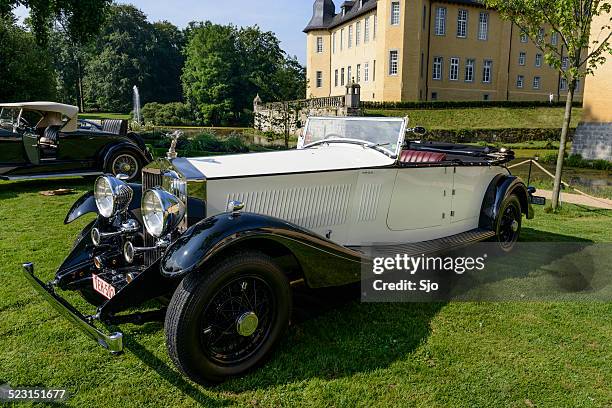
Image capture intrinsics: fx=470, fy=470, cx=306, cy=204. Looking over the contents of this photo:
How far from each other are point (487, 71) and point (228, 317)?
45253mm

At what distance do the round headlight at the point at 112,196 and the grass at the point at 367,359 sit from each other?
999 millimetres

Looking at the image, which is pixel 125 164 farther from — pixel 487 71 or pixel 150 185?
pixel 487 71

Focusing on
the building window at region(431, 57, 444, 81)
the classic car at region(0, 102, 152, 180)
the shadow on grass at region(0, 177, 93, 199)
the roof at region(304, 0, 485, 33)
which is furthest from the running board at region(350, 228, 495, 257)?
the roof at region(304, 0, 485, 33)

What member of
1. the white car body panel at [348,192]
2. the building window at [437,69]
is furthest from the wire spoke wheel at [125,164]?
the building window at [437,69]

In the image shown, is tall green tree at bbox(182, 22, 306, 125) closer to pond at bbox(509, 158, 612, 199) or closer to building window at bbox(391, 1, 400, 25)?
building window at bbox(391, 1, 400, 25)

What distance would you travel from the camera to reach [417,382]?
323 cm

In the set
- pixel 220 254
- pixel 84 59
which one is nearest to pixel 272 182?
pixel 220 254

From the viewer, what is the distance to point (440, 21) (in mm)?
40031

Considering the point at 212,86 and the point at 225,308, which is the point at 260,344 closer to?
the point at 225,308

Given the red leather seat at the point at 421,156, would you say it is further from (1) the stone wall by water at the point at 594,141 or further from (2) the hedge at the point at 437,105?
(2) the hedge at the point at 437,105

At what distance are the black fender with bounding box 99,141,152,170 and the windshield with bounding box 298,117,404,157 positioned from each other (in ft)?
21.6

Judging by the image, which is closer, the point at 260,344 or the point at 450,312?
the point at 260,344

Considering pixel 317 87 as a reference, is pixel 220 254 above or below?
below

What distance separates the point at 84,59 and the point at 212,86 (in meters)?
22.8
